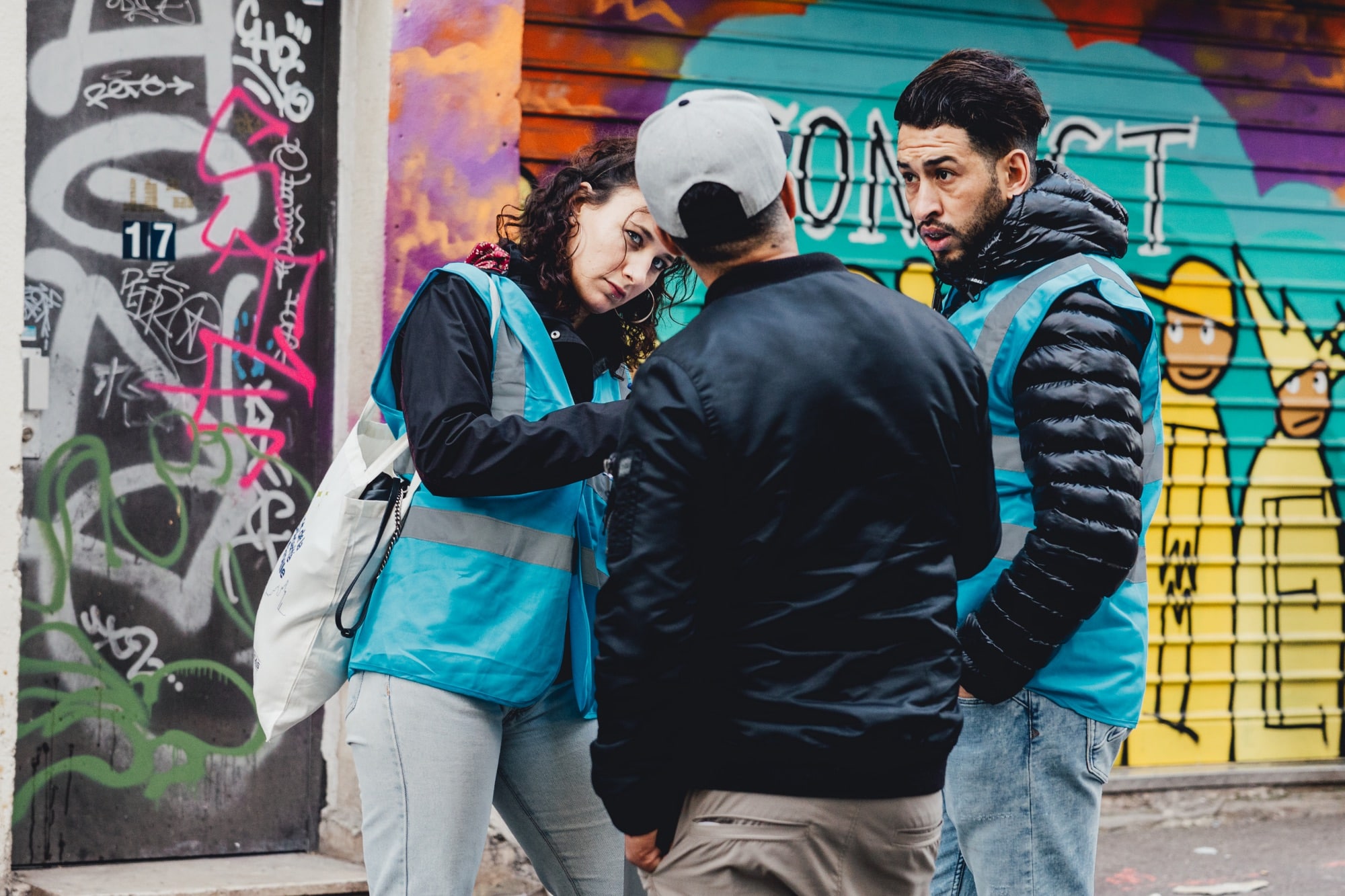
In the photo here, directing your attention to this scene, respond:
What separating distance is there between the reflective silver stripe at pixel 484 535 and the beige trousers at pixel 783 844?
0.67 meters

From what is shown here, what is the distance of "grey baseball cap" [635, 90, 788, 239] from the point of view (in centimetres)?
185

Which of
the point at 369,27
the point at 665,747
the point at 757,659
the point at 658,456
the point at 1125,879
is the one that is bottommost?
the point at 1125,879

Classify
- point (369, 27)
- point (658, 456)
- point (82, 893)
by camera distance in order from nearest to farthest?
1. point (658, 456)
2. point (82, 893)
3. point (369, 27)

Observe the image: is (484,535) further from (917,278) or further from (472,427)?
(917,278)

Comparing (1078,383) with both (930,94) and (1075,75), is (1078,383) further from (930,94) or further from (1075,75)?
(1075,75)

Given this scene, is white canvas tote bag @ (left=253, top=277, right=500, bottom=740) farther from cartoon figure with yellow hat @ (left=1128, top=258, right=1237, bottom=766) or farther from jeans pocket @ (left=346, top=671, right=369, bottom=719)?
cartoon figure with yellow hat @ (left=1128, top=258, right=1237, bottom=766)

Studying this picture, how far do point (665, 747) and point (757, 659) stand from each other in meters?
0.17

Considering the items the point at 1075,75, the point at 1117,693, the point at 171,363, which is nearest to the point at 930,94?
the point at 1117,693

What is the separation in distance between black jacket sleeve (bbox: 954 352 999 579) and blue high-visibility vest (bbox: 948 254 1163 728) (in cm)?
29

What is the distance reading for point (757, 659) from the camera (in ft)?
5.88

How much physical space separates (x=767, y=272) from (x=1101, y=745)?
1.10m

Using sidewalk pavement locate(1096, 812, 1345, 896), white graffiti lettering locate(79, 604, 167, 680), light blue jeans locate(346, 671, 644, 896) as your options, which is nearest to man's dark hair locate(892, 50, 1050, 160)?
light blue jeans locate(346, 671, 644, 896)

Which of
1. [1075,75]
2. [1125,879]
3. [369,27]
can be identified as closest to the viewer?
[369,27]

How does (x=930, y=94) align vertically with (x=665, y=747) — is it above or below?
above
